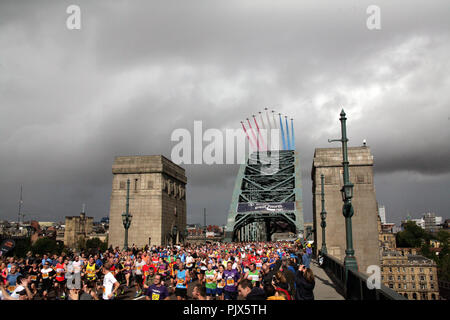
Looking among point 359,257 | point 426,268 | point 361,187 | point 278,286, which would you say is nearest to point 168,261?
point 278,286

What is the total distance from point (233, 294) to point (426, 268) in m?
96.9

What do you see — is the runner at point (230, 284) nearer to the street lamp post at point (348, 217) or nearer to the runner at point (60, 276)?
the street lamp post at point (348, 217)

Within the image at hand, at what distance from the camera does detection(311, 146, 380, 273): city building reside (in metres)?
41.6

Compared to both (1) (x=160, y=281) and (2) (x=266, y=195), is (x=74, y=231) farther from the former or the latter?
(1) (x=160, y=281)

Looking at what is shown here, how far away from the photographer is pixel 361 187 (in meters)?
44.4

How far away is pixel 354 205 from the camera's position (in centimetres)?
4381

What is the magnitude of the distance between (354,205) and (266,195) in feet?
145

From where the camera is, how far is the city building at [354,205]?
41.6 meters

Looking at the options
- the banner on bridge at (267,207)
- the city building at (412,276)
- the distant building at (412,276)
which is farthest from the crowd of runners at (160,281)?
the city building at (412,276)

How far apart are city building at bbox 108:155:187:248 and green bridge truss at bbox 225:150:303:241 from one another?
805 inches

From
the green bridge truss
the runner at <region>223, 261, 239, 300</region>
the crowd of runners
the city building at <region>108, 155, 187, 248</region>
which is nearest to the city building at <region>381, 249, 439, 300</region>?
the green bridge truss

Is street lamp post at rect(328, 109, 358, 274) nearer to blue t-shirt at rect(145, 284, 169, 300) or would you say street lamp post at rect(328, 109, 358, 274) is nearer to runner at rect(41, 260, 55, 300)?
blue t-shirt at rect(145, 284, 169, 300)

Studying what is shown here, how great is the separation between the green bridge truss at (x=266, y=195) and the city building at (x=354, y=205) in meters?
16.8
